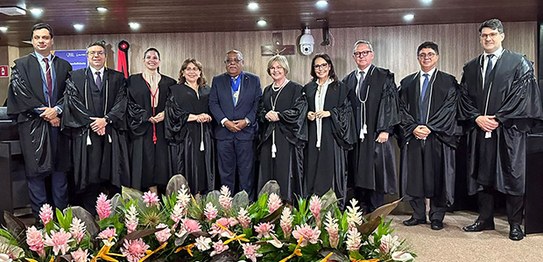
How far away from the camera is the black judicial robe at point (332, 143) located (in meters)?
4.08

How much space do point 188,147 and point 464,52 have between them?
475 centimetres

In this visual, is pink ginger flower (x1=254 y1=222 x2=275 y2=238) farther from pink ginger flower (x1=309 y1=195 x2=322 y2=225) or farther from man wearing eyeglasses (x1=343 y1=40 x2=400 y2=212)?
man wearing eyeglasses (x1=343 y1=40 x2=400 y2=212)

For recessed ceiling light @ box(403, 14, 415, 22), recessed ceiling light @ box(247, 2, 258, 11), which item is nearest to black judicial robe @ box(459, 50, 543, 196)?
recessed ceiling light @ box(247, 2, 258, 11)

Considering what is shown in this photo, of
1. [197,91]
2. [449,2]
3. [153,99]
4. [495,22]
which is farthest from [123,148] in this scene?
[449,2]

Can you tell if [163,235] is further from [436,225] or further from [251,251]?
[436,225]

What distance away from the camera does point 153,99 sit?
429cm

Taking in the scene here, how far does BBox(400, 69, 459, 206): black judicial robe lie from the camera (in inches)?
156

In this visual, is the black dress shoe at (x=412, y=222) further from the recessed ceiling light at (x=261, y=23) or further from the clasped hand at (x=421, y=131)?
the recessed ceiling light at (x=261, y=23)

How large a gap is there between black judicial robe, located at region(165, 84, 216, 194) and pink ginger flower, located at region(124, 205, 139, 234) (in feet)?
9.90

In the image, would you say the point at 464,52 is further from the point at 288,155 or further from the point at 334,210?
the point at 334,210

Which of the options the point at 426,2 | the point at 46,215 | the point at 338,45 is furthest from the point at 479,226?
the point at 338,45

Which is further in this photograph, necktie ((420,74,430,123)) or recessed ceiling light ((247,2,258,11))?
recessed ceiling light ((247,2,258,11))

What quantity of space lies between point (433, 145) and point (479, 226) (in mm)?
722

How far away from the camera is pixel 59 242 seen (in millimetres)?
1080
